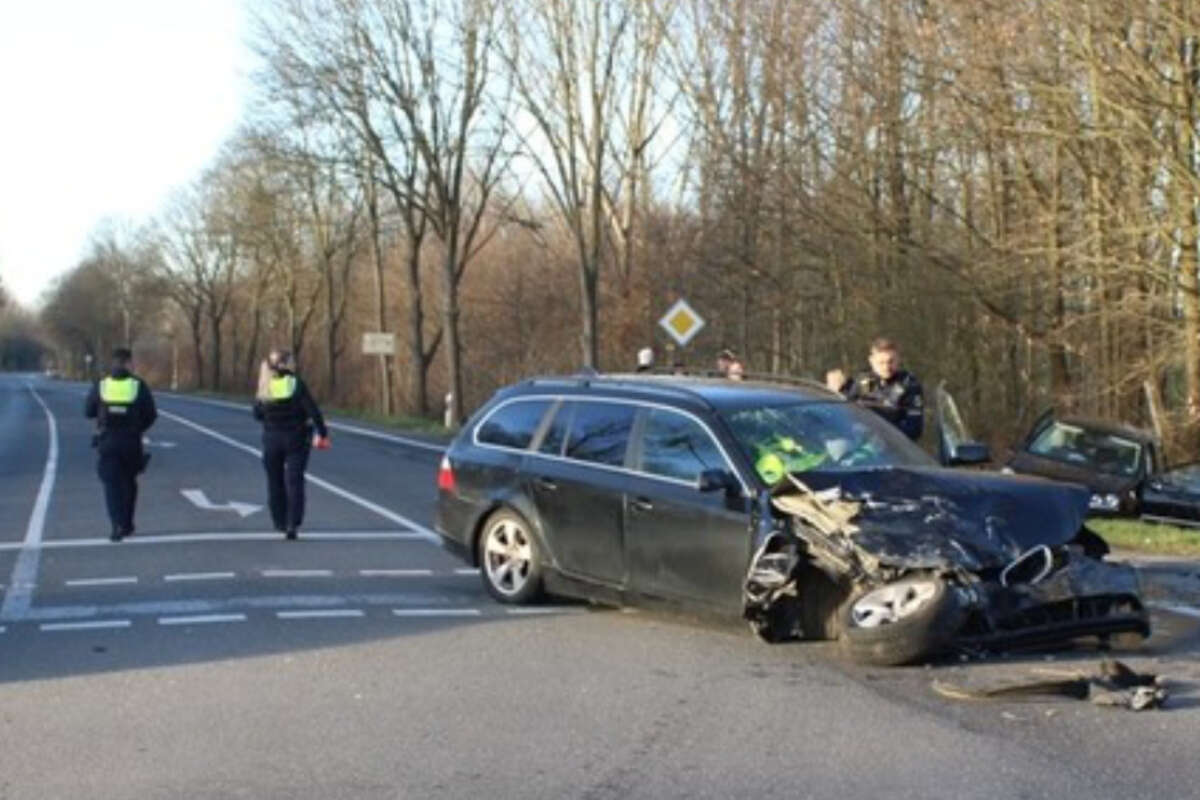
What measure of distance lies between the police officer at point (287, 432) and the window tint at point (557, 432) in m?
4.00

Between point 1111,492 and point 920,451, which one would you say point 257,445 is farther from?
point 920,451

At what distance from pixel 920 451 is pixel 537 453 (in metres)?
2.44

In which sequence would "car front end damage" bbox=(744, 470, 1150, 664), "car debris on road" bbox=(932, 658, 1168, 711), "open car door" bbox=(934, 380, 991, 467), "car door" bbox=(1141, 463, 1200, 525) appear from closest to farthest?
"car debris on road" bbox=(932, 658, 1168, 711)
"car front end damage" bbox=(744, 470, 1150, 664)
"open car door" bbox=(934, 380, 991, 467)
"car door" bbox=(1141, 463, 1200, 525)

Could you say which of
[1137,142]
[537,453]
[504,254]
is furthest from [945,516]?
[504,254]

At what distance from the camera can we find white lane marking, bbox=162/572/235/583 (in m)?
11.0

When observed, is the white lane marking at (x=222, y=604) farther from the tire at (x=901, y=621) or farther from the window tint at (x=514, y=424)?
the tire at (x=901, y=621)

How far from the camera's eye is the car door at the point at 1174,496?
1705 cm

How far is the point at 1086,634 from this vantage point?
7.73m

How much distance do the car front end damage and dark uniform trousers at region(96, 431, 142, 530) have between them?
24.2 feet

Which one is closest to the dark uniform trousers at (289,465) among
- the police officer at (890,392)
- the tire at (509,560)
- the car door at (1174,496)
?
the tire at (509,560)

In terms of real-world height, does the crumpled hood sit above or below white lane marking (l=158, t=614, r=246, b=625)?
above

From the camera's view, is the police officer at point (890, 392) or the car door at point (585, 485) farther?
the police officer at point (890, 392)

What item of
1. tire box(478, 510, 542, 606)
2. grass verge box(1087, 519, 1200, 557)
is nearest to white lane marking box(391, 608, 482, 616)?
tire box(478, 510, 542, 606)

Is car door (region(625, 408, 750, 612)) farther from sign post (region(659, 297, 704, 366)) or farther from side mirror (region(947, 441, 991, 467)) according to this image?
sign post (region(659, 297, 704, 366))
